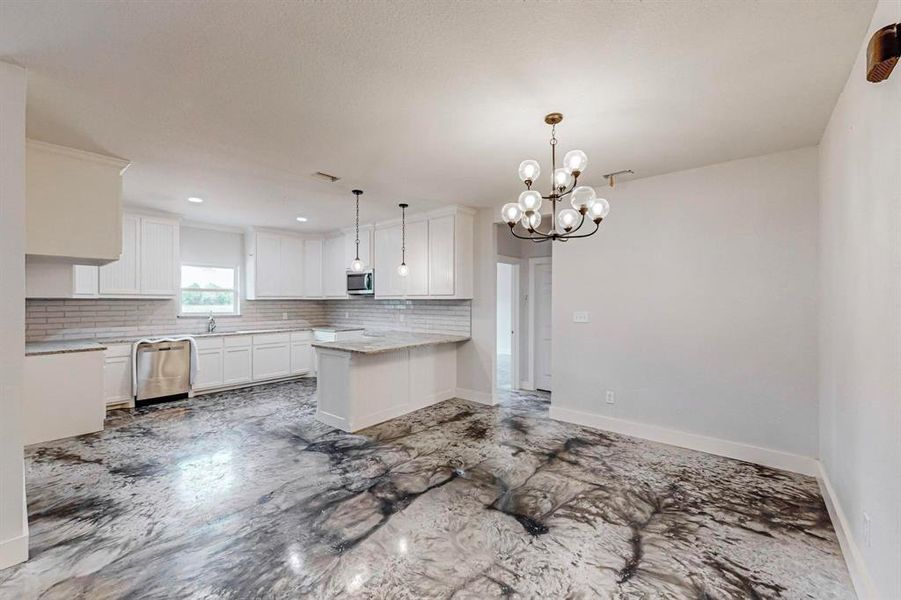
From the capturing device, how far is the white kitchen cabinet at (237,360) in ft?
19.2

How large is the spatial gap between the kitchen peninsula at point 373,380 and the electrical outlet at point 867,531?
354 centimetres

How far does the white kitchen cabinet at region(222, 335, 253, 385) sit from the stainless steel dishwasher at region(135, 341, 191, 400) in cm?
51

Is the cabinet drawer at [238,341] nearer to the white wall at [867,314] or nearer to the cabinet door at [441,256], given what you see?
the cabinet door at [441,256]

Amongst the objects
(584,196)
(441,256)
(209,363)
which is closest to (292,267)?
(209,363)

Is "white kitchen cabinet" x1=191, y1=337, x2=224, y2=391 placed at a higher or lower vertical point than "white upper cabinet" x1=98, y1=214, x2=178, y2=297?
lower

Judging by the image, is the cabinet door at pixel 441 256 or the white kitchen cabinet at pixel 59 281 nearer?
the white kitchen cabinet at pixel 59 281

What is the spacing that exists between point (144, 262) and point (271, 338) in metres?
2.01

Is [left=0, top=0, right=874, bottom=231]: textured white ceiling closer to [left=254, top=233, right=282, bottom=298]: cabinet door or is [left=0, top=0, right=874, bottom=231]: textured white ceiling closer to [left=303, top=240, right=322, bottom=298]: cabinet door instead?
[left=254, top=233, right=282, bottom=298]: cabinet door

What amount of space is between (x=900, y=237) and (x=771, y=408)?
2.43 m

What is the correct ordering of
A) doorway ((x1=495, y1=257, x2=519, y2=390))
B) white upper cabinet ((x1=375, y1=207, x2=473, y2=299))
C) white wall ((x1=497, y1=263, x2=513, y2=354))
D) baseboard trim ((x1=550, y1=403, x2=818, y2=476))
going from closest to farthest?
1. baseboard trim ((x1=550, y1=403, x2=818, y2=476))
2. white upper cabinet ((x1=375, y1=207, x2=473, y2=299))
3. doorway ((x1=495, y1=257, x2=519, y2=390))
4. white wall ((x1=497, y1=263, x2=513, y2=354))

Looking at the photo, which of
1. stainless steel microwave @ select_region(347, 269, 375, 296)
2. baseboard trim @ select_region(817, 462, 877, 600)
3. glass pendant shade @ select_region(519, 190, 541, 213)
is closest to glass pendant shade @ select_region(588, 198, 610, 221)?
glass pendant shade @ select_region(519, 190, 541, 213)

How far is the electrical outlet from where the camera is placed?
5.92 feet

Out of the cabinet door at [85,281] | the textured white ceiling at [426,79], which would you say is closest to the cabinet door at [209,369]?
the cabinet door at [85,281]

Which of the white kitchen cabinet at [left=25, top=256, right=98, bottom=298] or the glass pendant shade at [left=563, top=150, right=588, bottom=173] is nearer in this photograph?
the glass pendant shade at [left=563, top=150, right=588, bottom=173]
